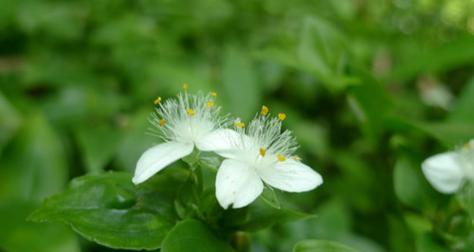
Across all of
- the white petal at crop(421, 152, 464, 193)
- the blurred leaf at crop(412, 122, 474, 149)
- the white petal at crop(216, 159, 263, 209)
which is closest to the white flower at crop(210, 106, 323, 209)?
the white petal at crop(216, 159, 263, 209)

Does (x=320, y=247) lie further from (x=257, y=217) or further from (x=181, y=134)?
(x=181, y=134)

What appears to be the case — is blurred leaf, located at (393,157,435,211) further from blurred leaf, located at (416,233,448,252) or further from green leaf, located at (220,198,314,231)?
green leaf, located at (220,198,314,231)

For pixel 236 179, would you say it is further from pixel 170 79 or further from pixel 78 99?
pixel 78 99

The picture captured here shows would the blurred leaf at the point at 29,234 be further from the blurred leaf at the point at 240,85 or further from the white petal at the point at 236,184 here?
the blurred leaf at the point at 240,85

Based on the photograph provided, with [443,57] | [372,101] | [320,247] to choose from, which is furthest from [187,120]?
[443,57]

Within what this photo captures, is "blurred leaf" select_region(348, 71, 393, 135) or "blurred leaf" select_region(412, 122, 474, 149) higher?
"blurred leaf" select_region(348, 71, 393, 135)

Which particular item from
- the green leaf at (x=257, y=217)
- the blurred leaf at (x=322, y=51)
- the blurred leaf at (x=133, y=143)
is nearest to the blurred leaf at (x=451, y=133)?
the blurred leaf at (x=322, y=51)

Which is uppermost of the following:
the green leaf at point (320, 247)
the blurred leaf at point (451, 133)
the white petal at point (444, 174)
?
the blurred leaf at point (451, 133)

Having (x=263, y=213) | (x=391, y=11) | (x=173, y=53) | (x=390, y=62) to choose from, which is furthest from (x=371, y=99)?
(x=391, y=11)
